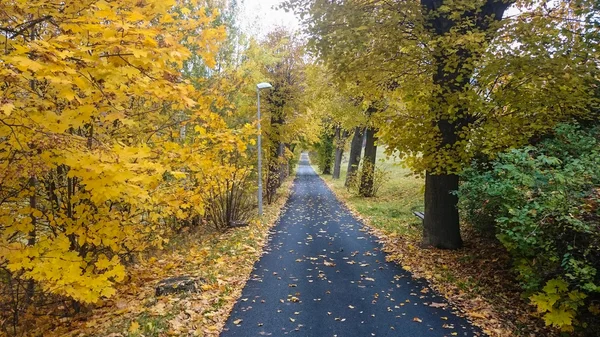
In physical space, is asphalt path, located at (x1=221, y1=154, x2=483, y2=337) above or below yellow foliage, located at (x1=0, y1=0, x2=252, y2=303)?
below

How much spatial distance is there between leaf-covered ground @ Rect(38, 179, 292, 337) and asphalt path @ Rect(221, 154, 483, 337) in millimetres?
286

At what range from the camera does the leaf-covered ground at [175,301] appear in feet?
16.4

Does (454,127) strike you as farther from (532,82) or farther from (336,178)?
(336,178)

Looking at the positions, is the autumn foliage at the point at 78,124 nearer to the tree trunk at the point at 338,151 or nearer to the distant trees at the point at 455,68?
the distant trees at the point at 455,68

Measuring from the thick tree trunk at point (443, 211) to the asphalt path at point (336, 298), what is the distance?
135 centimetres

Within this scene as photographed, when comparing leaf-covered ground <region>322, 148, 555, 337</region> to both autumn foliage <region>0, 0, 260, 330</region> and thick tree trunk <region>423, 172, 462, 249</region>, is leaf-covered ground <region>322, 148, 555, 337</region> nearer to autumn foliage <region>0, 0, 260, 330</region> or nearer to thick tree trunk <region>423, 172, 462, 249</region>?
thick tree trunk <region>423, 172, 462, 249</region>

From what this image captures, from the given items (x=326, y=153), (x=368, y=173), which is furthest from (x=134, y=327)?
(x=326, y=153)

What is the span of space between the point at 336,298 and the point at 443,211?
146 inches

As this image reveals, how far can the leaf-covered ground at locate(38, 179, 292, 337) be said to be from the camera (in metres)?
4.98

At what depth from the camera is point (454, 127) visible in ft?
26.7

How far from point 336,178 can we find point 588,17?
27983 mm

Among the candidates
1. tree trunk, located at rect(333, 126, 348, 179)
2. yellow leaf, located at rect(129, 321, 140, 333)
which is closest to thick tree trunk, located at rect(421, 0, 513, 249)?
yellow leaf, located at rect(129, 321, 140, 333)

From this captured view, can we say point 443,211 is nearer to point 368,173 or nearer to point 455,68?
point 455,68

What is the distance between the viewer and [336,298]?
240 inches
